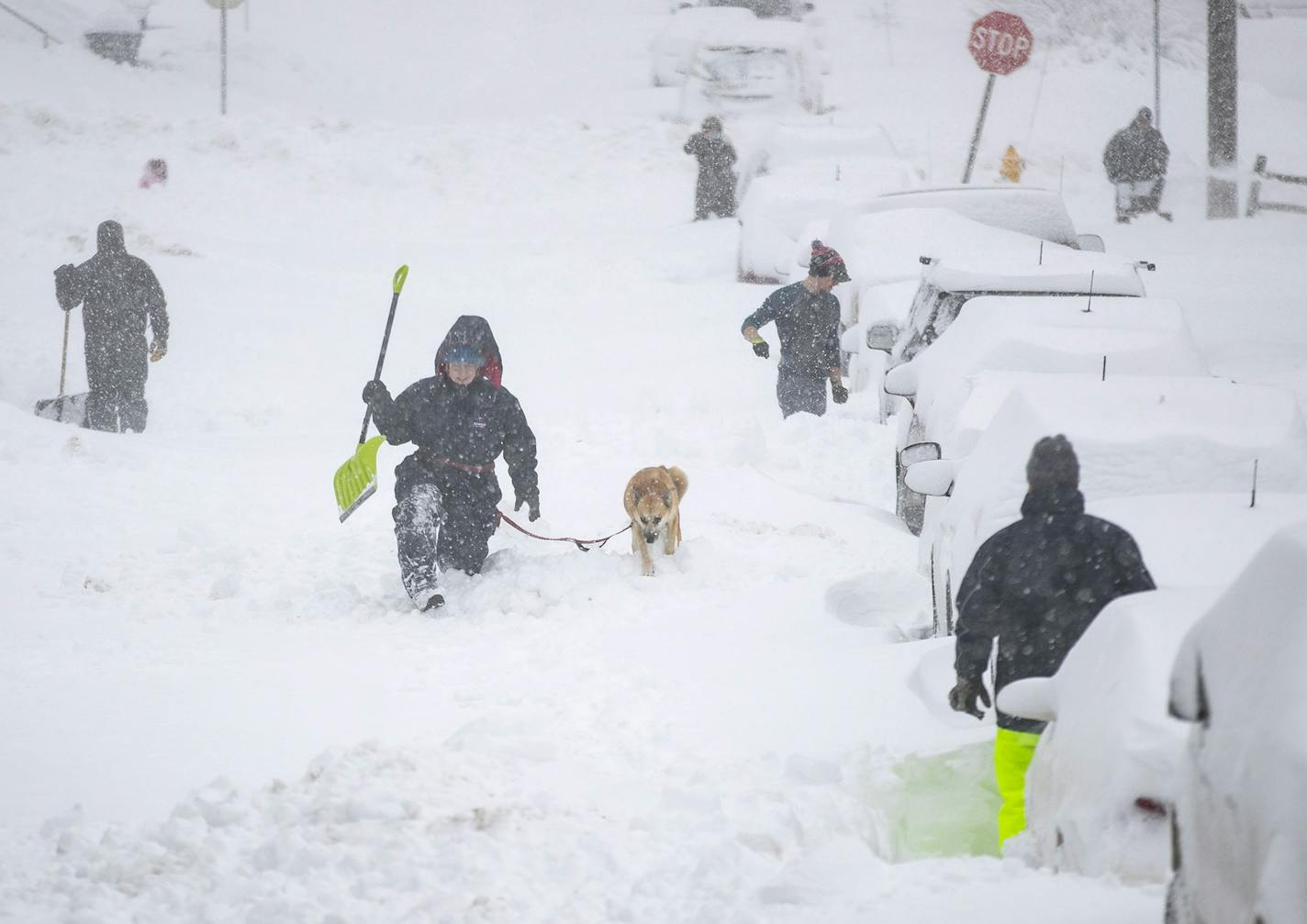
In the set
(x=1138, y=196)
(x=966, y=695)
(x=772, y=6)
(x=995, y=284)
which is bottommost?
(x=966, y=695)

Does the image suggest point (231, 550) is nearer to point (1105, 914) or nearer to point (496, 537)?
point (496, 537)

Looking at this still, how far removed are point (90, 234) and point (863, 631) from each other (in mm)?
13975

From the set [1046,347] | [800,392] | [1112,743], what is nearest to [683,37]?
[800,392]

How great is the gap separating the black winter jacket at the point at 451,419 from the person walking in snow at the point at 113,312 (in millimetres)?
4502

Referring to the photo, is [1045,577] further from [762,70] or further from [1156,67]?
[1156,67]

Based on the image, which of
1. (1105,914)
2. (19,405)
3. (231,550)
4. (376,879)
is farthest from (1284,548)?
(19,405)

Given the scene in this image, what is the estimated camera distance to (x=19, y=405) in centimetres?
1250

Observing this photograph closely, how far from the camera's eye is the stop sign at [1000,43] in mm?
19406

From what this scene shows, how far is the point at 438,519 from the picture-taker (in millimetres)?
7281

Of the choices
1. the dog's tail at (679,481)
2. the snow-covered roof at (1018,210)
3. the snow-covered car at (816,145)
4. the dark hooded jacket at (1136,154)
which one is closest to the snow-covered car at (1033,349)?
the dog's tail at (679,481)

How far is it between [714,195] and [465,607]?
14205mm

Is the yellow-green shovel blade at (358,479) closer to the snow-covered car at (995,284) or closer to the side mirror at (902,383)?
the side mirror at (902,383)

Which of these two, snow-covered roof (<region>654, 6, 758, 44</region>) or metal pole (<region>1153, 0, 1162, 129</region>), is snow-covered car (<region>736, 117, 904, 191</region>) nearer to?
snow-covered roof (<region>654, 6, 758, 44</region>)

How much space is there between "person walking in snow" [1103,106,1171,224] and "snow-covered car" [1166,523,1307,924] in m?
20.2
